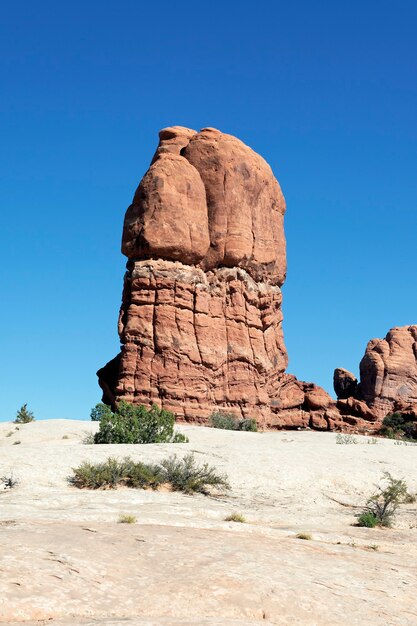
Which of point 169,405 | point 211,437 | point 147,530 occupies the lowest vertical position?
point 147,530

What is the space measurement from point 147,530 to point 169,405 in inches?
1289

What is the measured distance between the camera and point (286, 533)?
13539 millimetres

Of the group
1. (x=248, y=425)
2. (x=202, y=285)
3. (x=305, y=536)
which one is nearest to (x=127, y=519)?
(x=305, y=536)

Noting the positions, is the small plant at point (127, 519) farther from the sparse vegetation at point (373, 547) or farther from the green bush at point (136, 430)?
the green bush at point (136, 430)

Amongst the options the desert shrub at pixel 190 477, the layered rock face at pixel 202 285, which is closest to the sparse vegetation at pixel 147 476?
the desert shrub at pixel 190 477

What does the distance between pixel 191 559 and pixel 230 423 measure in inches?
1325

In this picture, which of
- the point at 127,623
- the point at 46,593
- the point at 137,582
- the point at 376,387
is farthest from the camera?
the point at 376,387

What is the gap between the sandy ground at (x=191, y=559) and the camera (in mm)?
8211

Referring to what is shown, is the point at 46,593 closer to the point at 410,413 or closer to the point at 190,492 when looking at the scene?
the point at 190,492

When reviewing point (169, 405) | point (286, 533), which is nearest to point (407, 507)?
point (286, 533)

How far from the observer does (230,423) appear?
43.4 metres

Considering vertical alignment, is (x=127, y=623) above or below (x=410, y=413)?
below

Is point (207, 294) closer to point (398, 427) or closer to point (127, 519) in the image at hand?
point (398, 427)

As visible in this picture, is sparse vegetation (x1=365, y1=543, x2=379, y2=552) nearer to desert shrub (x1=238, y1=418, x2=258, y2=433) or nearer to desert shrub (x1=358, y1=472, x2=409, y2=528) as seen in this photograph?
desert shrub (x1=358, y1=472, x2=409, y2=528)
